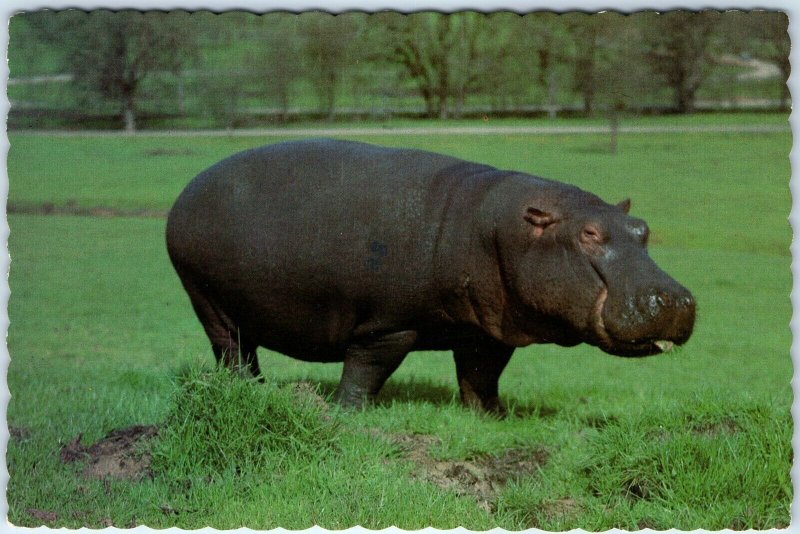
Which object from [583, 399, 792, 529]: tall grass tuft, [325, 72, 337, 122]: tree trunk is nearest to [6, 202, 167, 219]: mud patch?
[325, 72, 337, 122]: tree trunk

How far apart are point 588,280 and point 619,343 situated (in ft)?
1.19

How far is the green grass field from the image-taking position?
20.7ft

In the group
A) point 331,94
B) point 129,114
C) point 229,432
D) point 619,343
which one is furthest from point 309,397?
point 129,114

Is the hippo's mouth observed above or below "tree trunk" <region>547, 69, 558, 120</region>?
below

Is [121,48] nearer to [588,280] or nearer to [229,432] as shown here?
[229,432]

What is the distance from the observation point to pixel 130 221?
375 inches

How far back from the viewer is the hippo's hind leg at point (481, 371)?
297 inches

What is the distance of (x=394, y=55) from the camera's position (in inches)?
304

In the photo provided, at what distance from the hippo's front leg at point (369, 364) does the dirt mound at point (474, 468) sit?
368 mm

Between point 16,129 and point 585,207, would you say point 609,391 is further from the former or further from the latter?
point 16,129

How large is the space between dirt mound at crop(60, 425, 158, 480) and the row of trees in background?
2.18 meters

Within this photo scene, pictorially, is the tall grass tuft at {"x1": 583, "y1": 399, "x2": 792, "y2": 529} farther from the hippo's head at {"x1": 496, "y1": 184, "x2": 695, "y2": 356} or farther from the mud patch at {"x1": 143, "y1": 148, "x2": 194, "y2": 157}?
the mud patch at {"x1": 143, "y1": 148, "x2": 194, "y2": 157}

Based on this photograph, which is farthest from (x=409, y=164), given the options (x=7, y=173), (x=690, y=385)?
(x=690, y=385)

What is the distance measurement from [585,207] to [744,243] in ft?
8.02
